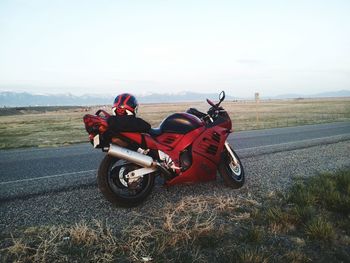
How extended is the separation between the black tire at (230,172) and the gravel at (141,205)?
115 mm

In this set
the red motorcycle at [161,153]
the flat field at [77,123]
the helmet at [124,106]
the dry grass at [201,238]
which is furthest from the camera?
the flat field at [77,123]

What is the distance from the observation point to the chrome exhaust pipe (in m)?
4.24

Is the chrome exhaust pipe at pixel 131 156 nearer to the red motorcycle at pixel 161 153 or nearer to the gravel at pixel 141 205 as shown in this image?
the red motorcycle at pixel 161 153

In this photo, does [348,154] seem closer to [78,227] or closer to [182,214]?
[182,214]

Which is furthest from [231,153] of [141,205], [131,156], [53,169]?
[53,169]

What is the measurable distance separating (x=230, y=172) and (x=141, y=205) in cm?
166

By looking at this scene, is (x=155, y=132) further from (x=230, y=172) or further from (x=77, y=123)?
(x=77, y=123)

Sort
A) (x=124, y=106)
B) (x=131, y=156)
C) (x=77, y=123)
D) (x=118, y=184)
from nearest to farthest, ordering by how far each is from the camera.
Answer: (x=131, y=156) → (x=118, y=184) → (x=124, y=106) → (x=77, y=123)

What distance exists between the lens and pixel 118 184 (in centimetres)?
454

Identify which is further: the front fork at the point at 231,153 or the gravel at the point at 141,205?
the front fork at the point at 231,153

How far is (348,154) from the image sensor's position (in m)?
8.25

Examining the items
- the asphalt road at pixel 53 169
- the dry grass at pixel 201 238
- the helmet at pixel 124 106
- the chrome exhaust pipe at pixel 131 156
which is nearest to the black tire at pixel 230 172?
the dry grass at pixel 201 238

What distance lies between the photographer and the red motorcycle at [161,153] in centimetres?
433

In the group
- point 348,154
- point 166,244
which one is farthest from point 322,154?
point 166,244
